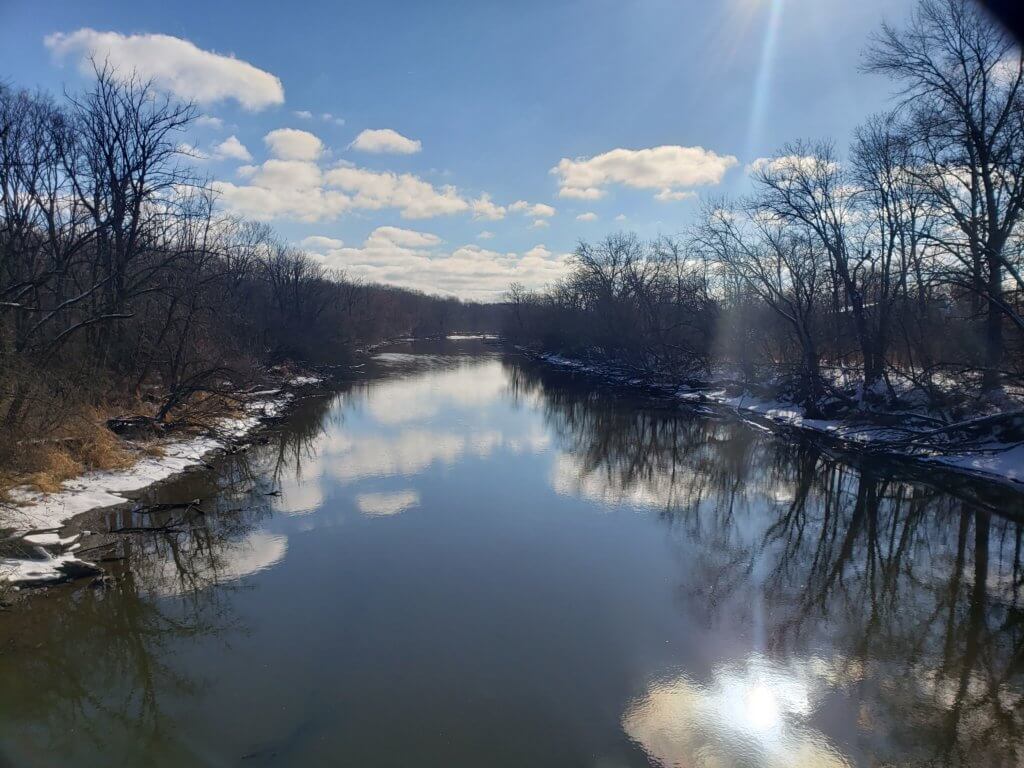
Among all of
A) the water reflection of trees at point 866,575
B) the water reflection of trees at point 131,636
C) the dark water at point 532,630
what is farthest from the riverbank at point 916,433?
the water reflection of trees at point 131,636

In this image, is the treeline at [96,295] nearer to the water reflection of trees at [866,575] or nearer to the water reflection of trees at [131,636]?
the water reflection of trees at [131,636]

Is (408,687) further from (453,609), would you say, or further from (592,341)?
(592,341)

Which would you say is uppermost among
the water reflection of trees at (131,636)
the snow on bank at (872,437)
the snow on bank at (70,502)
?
the snow on bank at (872,437)

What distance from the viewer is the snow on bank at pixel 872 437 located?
15.3m

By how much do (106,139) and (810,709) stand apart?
72.9 feet

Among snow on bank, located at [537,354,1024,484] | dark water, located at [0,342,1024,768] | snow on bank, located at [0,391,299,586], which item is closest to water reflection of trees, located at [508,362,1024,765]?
dark water, located at [0,342,1024,768]

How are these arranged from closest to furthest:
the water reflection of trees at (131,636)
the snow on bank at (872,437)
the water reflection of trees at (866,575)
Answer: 1. the water reflection of trees at (131,636)
2. the water reflection of trees at (866,575)
3. the snow on bank at (872,437)

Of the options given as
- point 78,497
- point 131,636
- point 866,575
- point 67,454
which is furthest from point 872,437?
point 67,454

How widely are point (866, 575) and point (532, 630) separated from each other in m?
5.99

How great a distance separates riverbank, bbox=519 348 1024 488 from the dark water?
5.30 ft

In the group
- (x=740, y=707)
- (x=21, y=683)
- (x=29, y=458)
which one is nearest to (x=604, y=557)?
(x=740, y=707)

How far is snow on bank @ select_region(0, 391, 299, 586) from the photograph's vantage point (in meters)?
8.45

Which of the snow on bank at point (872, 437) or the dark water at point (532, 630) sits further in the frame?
the snow on bank at point (872, 437)

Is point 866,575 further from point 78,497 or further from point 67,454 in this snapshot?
point 67,454
